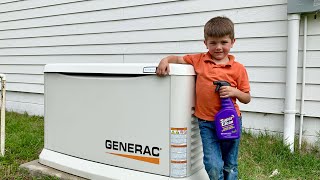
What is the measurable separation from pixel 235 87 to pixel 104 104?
0.91 metres

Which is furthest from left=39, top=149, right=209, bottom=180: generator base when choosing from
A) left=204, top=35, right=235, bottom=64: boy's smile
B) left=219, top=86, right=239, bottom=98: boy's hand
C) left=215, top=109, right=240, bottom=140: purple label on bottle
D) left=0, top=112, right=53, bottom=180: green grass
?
left=204, top=35, right=235, bottom=64: boy's smile

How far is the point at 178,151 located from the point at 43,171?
1230 millimetres

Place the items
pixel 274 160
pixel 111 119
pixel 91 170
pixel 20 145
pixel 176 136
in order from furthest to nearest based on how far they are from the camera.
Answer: pixel 20 145 → pixel 274 160 → pixel 91 170 → pixel 111 119 → pixel 176 136

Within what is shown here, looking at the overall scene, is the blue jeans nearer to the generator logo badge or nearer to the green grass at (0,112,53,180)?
the generator logo badge

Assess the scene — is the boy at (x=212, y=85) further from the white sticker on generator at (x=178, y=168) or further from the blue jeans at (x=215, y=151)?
the white sticker on generator at (x=178, y=168)

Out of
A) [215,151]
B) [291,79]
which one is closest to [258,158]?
[291,79]

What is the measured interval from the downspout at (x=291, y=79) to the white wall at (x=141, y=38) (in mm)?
123

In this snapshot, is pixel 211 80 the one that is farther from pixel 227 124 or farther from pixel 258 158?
pixel 258 158

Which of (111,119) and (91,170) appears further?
(91,170)

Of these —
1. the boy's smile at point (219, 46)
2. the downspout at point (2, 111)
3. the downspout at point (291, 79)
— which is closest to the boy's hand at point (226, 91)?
the boy's smile at point (219, 46)

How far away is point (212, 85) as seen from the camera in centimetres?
204

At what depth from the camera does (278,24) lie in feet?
11.0

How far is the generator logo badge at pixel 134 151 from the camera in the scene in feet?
7.14

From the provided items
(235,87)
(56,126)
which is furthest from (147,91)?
(56,126)
